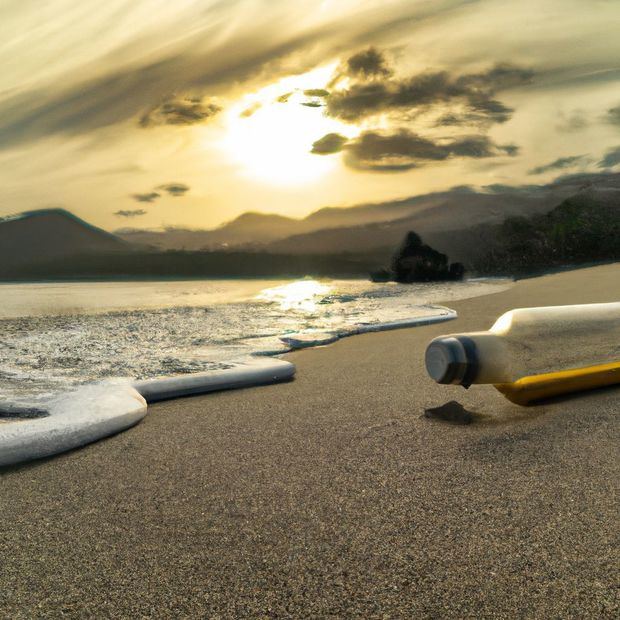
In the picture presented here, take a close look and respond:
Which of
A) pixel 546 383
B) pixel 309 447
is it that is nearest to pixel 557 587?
pixel 309 447

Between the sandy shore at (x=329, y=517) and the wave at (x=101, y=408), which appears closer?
the sandy shore at (x=329, y=517)

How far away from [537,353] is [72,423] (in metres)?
1.79

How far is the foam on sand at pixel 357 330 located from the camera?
4.83m

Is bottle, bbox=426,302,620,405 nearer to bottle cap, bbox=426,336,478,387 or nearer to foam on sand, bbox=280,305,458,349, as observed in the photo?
bottle cap, bbox=426,336,478,387

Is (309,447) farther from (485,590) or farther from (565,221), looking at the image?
(565,221)

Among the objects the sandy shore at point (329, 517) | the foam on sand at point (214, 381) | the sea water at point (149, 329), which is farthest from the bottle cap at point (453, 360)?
the sea water at point (149, 329)

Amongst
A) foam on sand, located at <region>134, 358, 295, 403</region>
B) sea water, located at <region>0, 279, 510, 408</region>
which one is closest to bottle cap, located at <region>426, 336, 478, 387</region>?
foam on sand, located at <region>134, 358, 295, 403</region>

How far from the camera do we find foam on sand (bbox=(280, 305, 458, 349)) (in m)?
4.83

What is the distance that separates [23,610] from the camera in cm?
116

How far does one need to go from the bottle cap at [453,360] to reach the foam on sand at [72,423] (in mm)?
1192

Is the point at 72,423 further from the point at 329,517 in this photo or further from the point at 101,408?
the point at 329,517

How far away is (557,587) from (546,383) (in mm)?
1305

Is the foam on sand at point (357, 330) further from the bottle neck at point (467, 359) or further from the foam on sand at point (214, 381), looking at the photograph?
the bottle neck at point (467, 359)

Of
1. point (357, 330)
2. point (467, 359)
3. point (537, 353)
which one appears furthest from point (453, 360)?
point (357, 330)
